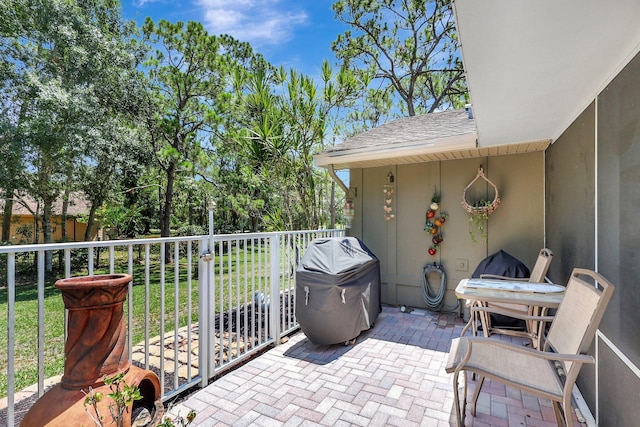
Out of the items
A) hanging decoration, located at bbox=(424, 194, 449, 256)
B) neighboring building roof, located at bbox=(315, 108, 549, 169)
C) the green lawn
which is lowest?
the green lawn

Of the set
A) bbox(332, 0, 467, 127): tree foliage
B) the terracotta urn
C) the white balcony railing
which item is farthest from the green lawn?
bbox(332, 0, 467, 127): tree foliage

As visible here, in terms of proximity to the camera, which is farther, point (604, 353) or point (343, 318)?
point (343, 318)

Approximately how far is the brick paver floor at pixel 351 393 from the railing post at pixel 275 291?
205 mm

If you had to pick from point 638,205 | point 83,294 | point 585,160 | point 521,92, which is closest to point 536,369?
point 638,205

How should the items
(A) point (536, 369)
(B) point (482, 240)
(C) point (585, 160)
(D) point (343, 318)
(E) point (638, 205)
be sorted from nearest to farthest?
1. (E) point (638, 205)
2. (A) point (536, 369)
3. (C) point (585, 160)
4. (D) point (343, 318)
5. (B) point (482, 240)

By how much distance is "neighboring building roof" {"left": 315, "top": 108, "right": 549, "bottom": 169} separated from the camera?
4.06 meters

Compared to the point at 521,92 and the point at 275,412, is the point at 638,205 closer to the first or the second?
the point at 521,92

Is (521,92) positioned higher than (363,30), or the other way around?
(363,30)

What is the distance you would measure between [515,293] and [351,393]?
171cm

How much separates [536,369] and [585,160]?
177 cm

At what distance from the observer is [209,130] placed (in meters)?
11.8

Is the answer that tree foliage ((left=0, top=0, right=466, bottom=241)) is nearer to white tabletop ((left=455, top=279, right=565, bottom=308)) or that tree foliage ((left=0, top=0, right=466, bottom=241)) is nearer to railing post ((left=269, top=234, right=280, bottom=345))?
railing post ((left=269, top=234, right=280, bottom=345))

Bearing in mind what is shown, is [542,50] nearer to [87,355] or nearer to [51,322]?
[87,355]

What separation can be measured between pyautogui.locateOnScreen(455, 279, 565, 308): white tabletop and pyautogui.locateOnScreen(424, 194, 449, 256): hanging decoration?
5.86 feet
